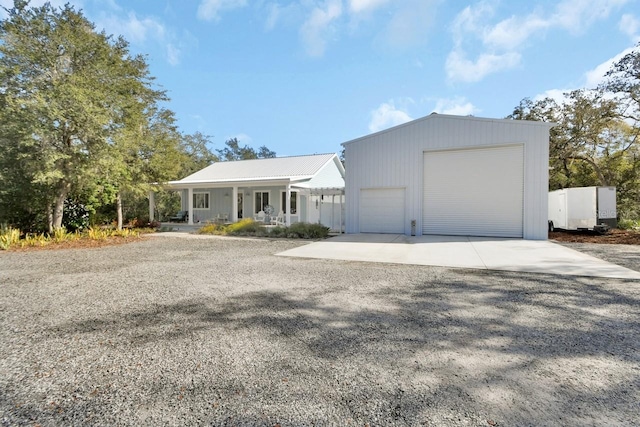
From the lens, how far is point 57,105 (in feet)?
32.4

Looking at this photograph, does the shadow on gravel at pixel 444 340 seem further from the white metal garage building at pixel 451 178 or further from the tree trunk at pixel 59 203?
the tree trunk at pixel 59 203

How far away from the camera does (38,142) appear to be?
1005 cm

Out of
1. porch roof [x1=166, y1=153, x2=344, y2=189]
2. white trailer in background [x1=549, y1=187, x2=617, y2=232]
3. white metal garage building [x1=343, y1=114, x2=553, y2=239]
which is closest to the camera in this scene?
white metal garage building [x1=343, y1=114, x2=553, y2=239]

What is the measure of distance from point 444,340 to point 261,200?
18.2 metres

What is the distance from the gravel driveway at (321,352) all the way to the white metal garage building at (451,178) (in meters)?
6.82

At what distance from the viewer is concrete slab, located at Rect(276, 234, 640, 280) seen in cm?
646

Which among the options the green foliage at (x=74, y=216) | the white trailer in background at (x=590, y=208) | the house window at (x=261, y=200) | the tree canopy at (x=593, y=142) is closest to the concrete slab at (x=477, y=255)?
the white trailer in background at (x=590, y=208)

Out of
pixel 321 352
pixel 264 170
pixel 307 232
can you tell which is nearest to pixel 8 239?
pixel 307 232

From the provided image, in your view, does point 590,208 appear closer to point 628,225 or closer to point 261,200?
point 628,225

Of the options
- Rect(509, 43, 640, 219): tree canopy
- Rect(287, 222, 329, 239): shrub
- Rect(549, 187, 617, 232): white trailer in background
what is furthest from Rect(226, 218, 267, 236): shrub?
Rect(509, 43, 640, 219): tree canopy

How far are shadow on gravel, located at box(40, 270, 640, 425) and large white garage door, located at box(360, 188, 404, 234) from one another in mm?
8452

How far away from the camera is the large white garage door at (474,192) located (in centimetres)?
1173

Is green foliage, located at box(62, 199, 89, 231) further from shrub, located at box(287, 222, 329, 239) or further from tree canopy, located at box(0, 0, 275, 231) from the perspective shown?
shrub, located at box(287, 222, 329, 239)

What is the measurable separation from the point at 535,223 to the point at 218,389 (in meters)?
12.6
